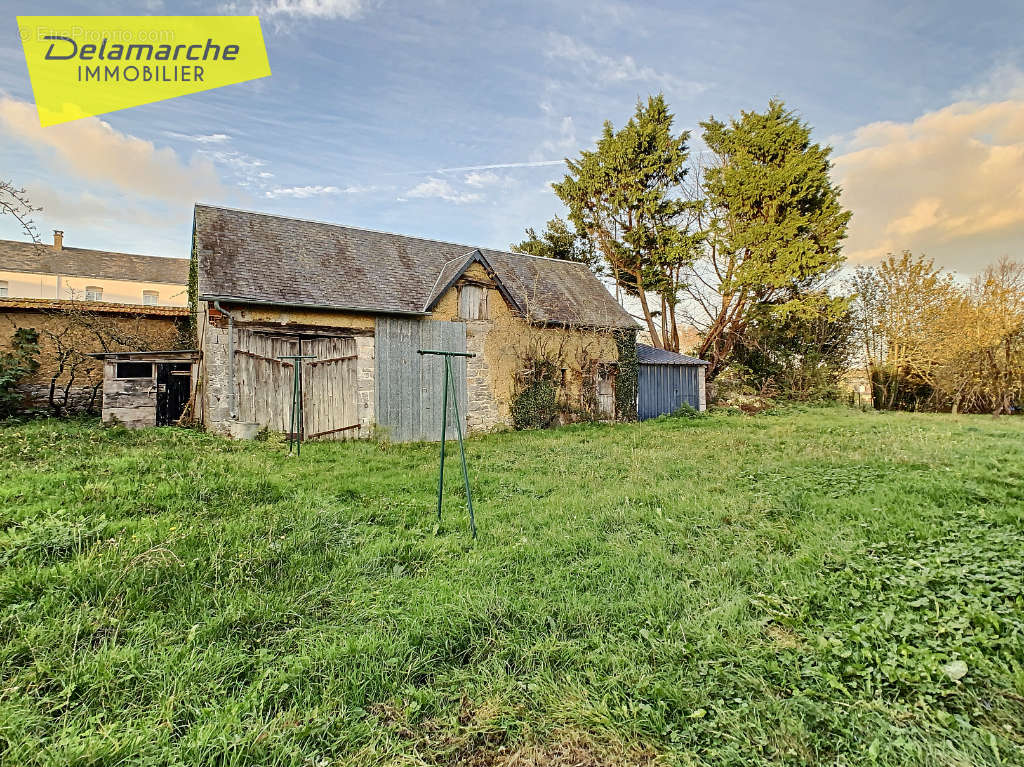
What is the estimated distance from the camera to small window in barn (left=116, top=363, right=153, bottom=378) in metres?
11.0

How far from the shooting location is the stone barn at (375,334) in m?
10.4

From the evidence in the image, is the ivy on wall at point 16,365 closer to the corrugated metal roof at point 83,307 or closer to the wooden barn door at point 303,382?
the corrugated metal roof at point 83,307

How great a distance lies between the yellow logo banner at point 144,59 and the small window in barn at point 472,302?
6833 mm

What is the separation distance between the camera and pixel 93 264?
26453 millimetres

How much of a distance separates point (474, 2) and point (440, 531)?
367 inches

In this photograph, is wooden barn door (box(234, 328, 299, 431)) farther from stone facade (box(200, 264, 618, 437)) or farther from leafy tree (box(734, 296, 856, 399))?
leafy tree (box(734, 296, 856, 399))

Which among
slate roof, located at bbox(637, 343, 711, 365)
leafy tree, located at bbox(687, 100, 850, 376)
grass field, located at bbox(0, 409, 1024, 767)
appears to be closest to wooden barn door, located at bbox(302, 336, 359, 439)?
grass field, located at bbox(0, 409, 1024, 767)

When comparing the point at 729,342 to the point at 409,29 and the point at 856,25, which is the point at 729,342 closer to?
the point at 856,25

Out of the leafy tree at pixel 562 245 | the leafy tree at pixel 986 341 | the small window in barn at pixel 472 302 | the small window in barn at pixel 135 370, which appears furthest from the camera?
the leafy tree at pixel 562 245

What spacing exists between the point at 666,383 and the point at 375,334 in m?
11.3

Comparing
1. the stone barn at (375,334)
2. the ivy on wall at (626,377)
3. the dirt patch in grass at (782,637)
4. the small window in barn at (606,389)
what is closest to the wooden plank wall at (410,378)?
the stone barn at (375,334)

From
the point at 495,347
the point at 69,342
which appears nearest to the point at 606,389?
the point at 495,347

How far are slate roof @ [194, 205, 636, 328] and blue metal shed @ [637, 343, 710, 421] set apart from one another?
2.38 metres

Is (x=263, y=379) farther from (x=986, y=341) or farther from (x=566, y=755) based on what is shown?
(x=986, y=341)
